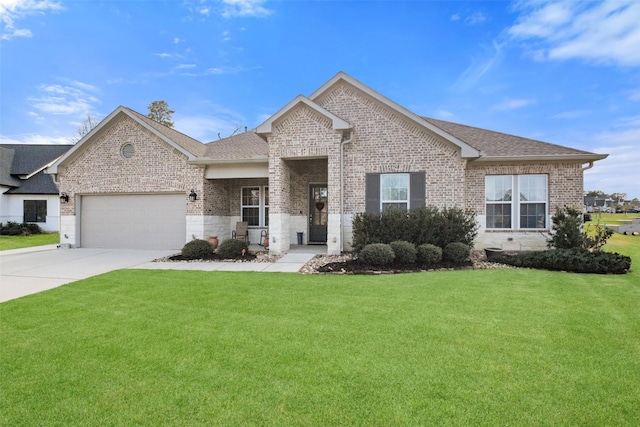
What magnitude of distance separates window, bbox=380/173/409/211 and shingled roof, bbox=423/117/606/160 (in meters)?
2.46

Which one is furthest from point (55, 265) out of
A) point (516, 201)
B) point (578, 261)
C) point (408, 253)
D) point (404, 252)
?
point (516, 201)

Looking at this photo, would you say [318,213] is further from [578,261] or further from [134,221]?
[578,261]

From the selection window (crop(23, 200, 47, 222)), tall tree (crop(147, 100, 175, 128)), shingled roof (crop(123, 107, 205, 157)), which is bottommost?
window (crop(23, 200, 47, 222))

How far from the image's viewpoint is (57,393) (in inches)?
114

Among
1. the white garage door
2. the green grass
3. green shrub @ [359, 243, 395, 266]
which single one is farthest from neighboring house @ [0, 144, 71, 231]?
green shrub @ [359, 243, 395, 266]

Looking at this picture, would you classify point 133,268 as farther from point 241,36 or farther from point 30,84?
point 30,84

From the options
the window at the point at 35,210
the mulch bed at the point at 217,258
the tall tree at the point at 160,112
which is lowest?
the mulch bed at the point at 217,258

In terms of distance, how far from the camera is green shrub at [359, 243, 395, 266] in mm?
9023

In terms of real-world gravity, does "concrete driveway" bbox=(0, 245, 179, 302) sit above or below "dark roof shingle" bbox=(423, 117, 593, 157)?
below

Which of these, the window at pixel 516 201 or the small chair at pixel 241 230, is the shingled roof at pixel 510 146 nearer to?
the window at pixel 516 201

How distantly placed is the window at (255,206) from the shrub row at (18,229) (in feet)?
59.5

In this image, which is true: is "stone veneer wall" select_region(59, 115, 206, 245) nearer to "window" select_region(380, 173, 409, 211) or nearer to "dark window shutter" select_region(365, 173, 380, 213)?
"dark window shutter" select_region(365, 173, 380, 213)

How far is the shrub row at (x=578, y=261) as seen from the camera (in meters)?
8.35

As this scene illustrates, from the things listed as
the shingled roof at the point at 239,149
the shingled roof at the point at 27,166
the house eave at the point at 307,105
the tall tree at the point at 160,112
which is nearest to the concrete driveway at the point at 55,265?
the shingled roof at the point at 239,149
